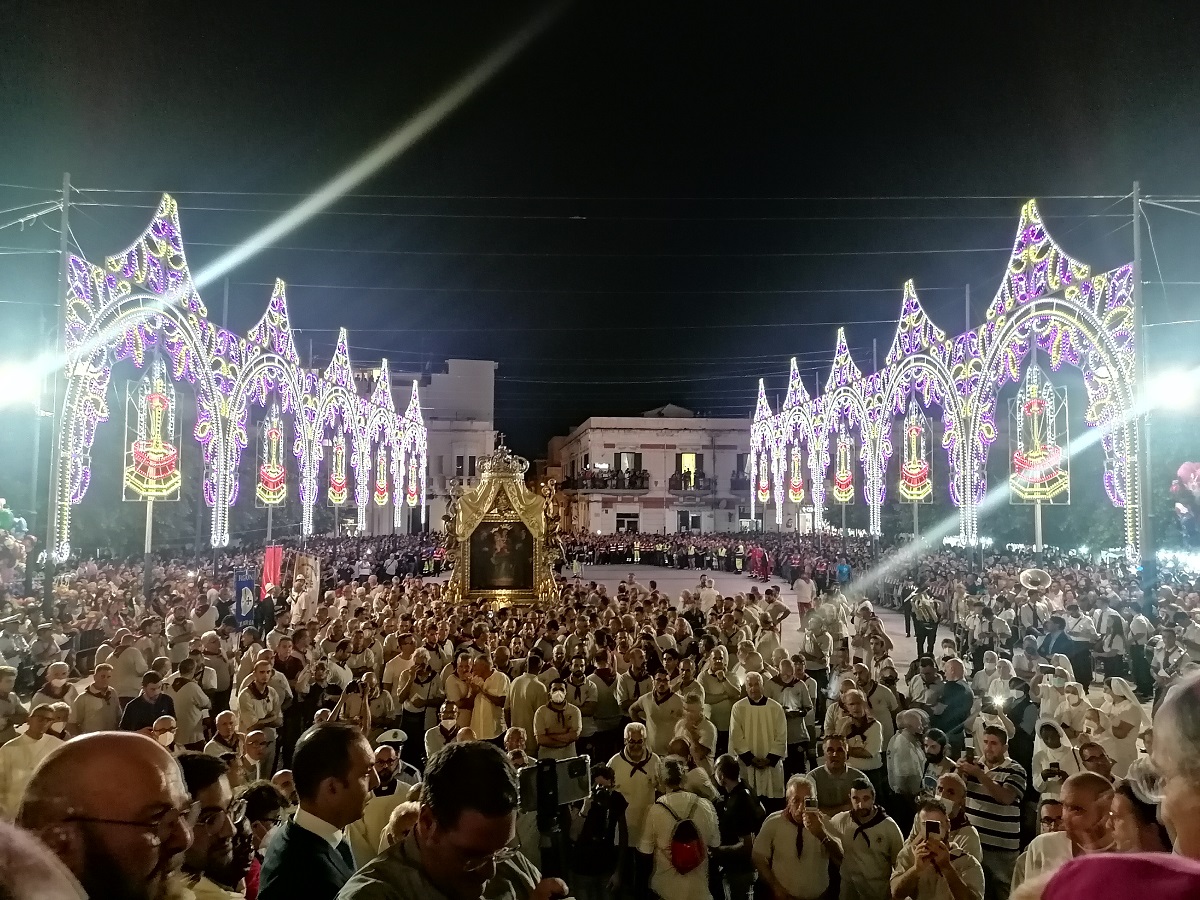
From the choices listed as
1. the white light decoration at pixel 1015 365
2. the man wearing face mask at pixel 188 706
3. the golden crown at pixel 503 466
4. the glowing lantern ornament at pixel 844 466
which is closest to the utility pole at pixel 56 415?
the man wearing face mask at pixel 188 706

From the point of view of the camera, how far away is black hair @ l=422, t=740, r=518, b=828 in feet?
7.63

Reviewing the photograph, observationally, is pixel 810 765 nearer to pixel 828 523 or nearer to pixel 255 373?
pixel 255 373

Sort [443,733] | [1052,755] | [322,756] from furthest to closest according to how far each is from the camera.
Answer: [443,733], [1052,755], [322,756]

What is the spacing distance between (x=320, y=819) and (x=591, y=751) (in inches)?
249

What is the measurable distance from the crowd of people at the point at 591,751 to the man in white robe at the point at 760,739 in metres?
0.03

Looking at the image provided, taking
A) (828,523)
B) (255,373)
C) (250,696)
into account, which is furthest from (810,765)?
(828,523)

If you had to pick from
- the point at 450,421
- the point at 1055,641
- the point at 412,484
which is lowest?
the point at 1055,641

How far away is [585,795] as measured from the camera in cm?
663

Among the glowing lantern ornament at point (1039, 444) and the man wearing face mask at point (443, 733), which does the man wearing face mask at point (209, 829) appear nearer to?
the man wearing face mask at point (443, 733)

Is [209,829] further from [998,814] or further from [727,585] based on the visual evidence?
[727,585]

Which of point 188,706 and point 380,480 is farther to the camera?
point 380,480

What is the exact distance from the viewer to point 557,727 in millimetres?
7629

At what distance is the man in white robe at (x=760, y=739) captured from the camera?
292 inches

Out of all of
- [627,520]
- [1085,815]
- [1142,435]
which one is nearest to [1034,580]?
[1142,435]
